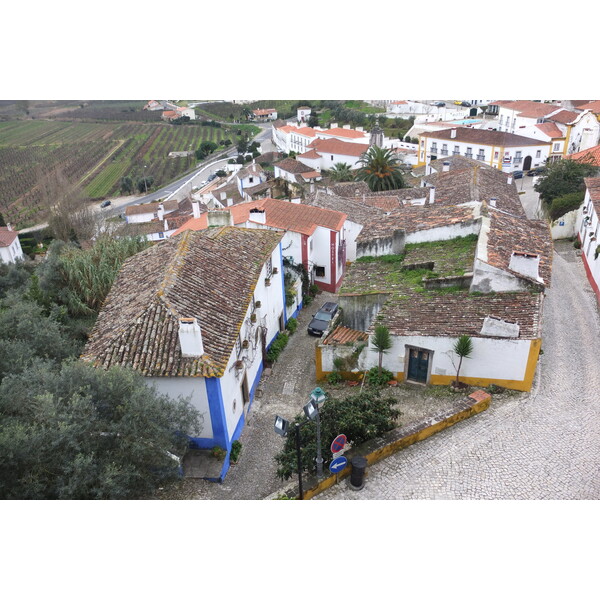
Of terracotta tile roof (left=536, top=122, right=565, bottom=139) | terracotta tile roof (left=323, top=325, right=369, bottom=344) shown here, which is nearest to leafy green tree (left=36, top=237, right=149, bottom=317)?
terracotta tile roof (left=323, top=325, right=369, bottom=344)

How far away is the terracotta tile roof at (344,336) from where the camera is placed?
15727 mm

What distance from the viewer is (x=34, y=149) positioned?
288 ft

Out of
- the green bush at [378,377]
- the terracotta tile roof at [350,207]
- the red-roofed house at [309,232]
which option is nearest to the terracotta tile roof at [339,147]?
the terracotta tile roof at [350,207]

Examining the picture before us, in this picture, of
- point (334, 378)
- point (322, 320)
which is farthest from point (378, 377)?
point (322, 320)

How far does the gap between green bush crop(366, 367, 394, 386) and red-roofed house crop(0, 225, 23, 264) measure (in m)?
39.2

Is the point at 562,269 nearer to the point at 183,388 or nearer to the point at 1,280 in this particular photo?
the point at 183,388

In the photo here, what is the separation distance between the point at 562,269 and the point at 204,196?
44153 mm

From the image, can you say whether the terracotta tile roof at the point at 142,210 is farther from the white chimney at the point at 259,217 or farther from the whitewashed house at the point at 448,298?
the whitewashed house at the point at 448,298

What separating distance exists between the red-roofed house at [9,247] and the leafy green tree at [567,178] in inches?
1726

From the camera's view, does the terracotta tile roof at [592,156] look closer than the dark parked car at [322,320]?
No

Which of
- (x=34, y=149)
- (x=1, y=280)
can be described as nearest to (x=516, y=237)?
(x=1, y=280)

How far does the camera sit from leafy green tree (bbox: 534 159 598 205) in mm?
31094

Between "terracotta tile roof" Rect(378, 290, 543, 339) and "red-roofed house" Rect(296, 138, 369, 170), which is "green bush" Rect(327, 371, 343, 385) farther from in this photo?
"red-roofed house" Rect(296, 138, 369, 170)

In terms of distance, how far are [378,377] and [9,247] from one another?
42163 mm
